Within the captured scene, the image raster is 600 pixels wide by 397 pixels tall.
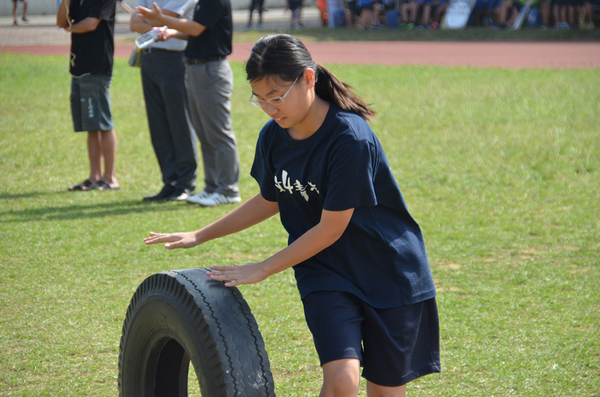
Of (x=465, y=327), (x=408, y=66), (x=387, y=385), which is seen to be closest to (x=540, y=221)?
(x=465, y=327)

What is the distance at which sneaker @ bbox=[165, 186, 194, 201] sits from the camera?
237 inches

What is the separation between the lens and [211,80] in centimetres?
551

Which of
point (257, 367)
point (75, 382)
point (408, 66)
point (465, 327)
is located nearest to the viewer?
point (257, 367)

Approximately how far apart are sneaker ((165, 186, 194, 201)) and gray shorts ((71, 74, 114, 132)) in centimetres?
94

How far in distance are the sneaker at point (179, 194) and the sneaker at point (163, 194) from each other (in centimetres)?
3

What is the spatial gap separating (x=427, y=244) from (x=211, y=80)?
7.62 ft

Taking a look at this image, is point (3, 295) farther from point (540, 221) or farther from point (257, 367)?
point (540, 221)

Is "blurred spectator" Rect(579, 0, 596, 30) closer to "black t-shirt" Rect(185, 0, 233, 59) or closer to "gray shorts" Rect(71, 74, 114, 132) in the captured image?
"black t-shirt" Rect(185, 0, 233, 59)

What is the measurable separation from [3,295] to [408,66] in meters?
12.5

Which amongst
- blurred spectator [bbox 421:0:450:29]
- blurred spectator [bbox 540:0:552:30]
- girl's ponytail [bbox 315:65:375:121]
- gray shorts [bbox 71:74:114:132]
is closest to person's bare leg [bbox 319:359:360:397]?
girl's ponytail [bbox 315:65:375:121]

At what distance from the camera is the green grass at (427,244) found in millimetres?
3139

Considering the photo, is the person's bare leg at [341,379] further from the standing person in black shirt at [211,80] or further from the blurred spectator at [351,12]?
the blurred spectator at [351,12]

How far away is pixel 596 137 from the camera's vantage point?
805 centimetres

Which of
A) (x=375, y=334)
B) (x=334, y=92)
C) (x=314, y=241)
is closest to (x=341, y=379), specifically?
(x=375, y=334)
